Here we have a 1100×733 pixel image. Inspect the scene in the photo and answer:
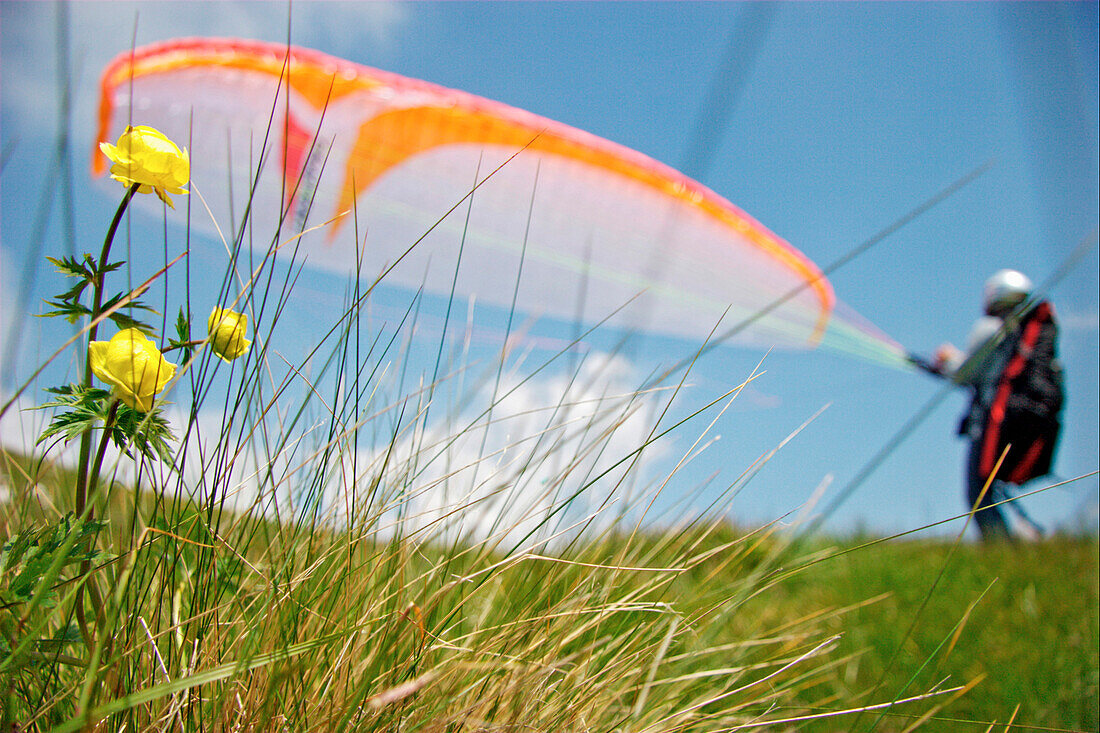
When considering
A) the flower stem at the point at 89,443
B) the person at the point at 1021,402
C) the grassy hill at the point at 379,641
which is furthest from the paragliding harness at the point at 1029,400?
the flower stem at the point at 89,443

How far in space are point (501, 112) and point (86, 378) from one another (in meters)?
4.82

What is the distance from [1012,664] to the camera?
169cm

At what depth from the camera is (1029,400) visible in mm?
3533

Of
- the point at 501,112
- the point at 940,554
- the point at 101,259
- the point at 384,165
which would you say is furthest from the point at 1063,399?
the point at 384,165

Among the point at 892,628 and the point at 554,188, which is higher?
the point at 554,188

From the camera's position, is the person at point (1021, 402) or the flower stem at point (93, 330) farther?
the person at point (1021, 402)

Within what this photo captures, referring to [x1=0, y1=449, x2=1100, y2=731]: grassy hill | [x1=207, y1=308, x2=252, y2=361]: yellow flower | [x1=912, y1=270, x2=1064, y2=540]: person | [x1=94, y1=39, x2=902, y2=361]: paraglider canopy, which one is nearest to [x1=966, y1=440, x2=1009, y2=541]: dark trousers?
[x1=912, y1=270, x2=1064, y2=540]: person

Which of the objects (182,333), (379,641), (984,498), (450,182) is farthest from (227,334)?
(450,182)

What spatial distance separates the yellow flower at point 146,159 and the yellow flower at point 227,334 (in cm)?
12

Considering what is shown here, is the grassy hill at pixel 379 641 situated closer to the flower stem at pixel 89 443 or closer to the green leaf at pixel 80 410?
the flower stem at pixel 89 443

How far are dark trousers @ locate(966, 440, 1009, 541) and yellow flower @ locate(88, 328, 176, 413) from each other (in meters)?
2.68

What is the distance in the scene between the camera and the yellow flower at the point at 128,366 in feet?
1.76

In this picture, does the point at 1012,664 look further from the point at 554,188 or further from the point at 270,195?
the point at 270,195

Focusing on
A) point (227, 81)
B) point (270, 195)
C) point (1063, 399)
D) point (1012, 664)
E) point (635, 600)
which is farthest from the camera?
point (270, 195)
